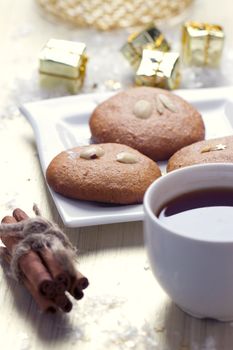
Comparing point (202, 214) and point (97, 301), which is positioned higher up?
point (202, 214)

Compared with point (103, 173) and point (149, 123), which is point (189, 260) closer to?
point (103, 173)

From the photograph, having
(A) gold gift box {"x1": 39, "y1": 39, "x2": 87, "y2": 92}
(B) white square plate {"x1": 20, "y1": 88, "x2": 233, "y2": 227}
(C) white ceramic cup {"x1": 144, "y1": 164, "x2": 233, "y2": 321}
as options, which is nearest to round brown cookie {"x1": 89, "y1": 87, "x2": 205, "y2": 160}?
(B) white square plate {"x1": 20, "y1": 88, "x2": 233, "y2": 227}

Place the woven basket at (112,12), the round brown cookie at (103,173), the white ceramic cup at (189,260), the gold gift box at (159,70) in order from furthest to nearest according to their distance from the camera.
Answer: the woven basket at (112,12), the gold gift box at (159,70), the round brown cookie at (103,173), the white ceramic cup at (189,260)

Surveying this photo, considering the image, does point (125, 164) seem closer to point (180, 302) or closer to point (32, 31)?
point (180, 302)

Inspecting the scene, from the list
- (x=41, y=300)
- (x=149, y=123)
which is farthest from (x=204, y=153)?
(x=41, y=300)

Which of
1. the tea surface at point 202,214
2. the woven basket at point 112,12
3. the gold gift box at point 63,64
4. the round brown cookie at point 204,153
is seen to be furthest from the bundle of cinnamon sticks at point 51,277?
the woven basket at point 112,12

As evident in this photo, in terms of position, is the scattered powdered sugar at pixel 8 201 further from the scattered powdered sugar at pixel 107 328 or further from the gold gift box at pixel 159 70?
the gold gift box at pixel 159 70

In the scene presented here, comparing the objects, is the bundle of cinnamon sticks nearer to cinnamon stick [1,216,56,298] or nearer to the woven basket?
cinnamon stick [1,216,56,298]
